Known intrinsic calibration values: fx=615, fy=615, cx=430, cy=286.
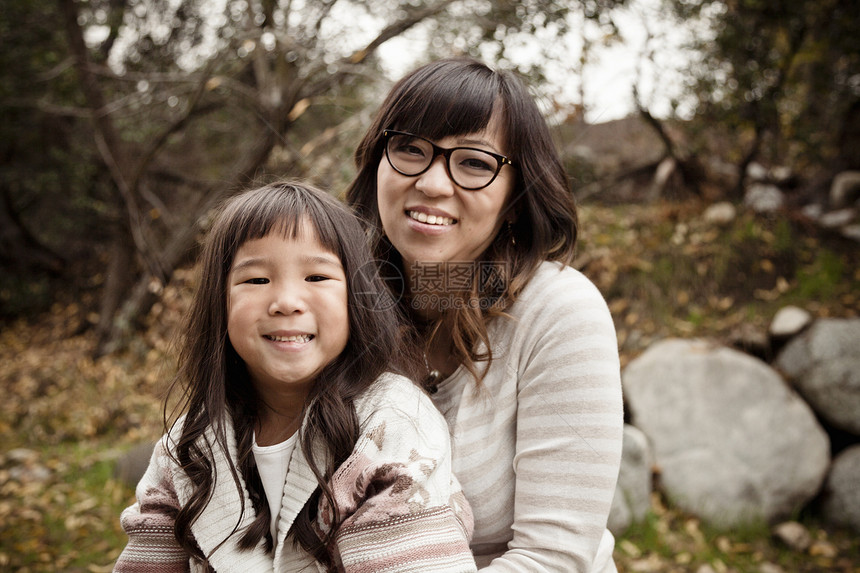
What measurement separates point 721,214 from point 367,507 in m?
4.84

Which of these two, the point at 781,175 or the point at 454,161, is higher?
the point at 454,161

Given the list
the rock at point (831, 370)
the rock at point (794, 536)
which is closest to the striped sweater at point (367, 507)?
the rock at point (794, 536)

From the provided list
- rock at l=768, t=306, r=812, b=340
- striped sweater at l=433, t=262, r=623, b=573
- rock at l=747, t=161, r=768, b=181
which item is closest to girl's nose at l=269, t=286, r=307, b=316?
striped sweater at l=433, t=262, r=623, b=573

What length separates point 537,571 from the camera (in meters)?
1.32

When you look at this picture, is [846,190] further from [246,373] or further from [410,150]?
[246,373]

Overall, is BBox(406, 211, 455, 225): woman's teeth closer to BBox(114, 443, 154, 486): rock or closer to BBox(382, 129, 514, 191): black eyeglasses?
BBox(382, 129, 514, 191): black eyeglasses

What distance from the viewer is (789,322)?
4.13 metres

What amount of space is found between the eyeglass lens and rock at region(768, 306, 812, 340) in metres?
3.45

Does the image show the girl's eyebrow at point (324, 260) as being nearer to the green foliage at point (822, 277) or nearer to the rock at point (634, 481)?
the rock at point (634, 481)

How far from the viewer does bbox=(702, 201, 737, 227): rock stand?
5.12 m

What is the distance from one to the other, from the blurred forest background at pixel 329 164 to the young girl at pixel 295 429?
5.59 feet

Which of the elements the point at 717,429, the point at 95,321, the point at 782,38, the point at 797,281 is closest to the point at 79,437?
the point at 95,321

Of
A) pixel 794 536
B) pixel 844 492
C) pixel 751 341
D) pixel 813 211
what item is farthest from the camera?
pixel 813 211

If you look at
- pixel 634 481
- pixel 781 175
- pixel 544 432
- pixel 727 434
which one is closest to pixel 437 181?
pixel 544 432
